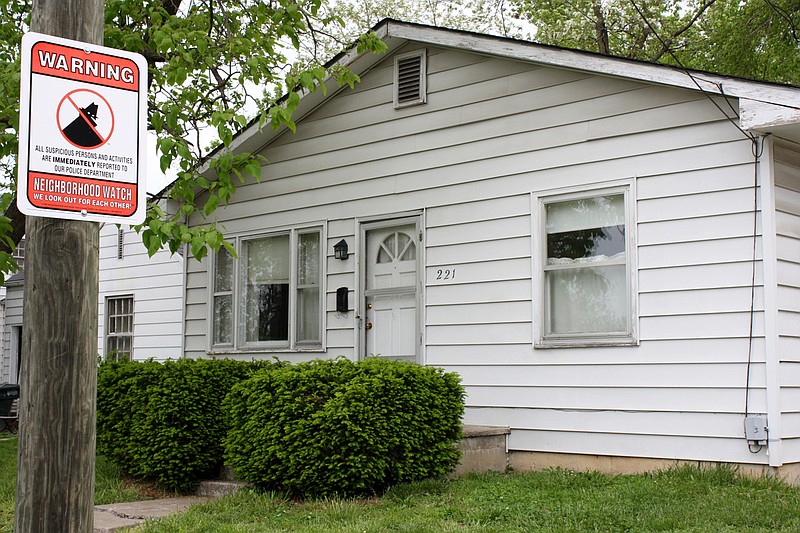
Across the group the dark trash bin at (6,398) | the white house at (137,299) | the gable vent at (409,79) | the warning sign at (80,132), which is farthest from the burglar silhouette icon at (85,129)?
the dark trash bin at (6,398)

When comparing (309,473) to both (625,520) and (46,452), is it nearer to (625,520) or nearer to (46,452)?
(625,520)

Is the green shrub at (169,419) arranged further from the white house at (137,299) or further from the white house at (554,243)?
the white house at (137,299)

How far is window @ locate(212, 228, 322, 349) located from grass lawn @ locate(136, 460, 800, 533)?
13.1 feet

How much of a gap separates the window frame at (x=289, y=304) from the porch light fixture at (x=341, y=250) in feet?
0.76

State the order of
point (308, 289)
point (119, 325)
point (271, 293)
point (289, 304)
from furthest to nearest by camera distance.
Result: point (119, 325), point (271, 293), point (289, 304), point (308, 289)

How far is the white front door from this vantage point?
10.7 m

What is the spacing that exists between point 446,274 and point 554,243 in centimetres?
143

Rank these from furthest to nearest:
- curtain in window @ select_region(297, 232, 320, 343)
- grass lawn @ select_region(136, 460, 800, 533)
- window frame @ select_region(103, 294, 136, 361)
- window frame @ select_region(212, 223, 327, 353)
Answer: window frame @ select_region(103, 294, 136, 361), curtain in window @ select_region(297, 232, 320, 343), window frame @ select_region(212, 223, 327, 353), grass lawn @ select_region(136, 460, 800, 533)

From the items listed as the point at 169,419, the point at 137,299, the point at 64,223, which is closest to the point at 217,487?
the point at 169,419

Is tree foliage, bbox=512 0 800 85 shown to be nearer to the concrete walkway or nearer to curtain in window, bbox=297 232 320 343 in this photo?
curtain in window, bbox=297 232 320 343

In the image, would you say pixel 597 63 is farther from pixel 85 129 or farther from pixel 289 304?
pixel 85 129

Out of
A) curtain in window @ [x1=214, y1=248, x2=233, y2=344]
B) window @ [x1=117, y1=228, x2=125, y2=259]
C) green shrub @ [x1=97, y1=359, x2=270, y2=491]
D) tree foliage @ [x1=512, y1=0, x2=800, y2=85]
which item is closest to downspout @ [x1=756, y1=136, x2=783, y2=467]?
green shrub @ [x1=97, y1=359, x2=270, y2=491]

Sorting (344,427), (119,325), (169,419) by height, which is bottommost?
(169,419)

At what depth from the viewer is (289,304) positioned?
39.1ft
